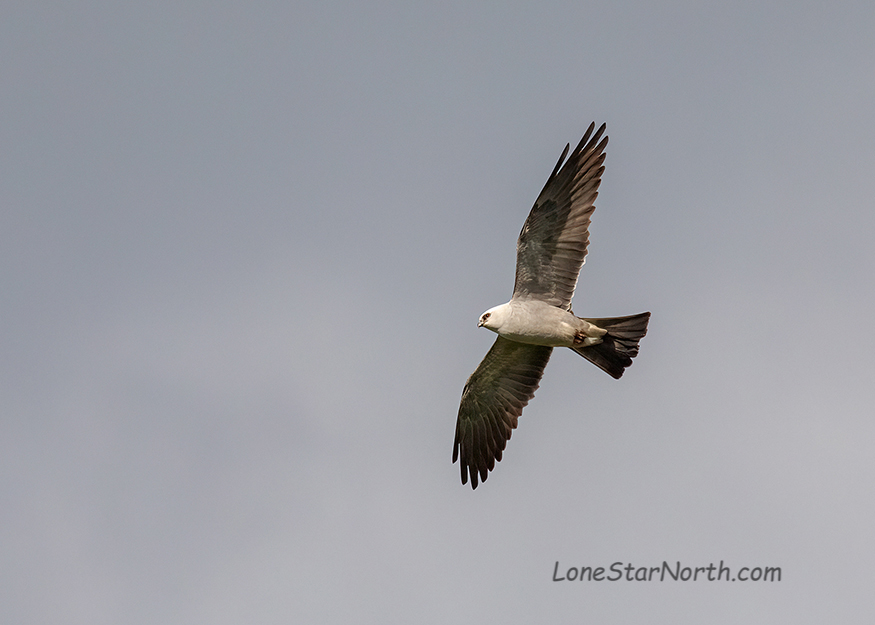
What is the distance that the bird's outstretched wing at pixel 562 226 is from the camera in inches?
657

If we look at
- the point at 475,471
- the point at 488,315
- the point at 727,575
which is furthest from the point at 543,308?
the point at 727,575

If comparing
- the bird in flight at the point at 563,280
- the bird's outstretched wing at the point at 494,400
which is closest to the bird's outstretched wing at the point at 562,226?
the bird in flight at the point at 563,280

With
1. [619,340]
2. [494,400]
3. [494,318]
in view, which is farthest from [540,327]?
[494,400]

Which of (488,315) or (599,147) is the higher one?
(599,147)

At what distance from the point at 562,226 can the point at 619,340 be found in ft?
7.59

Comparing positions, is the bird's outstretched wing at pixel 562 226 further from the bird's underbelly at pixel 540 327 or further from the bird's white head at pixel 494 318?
the bird's white head at pixel 494 318

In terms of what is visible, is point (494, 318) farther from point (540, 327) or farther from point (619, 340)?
point (619, 340)

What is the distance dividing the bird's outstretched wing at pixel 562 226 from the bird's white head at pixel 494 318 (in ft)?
2.22

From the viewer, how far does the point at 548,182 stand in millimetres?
16719

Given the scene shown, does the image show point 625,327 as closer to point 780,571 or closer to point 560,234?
point 560,234

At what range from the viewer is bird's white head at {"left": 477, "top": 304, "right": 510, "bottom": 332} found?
16.8 m

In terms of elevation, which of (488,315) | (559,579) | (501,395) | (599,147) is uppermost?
(599,147)

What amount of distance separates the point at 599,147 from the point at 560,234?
5.71ft

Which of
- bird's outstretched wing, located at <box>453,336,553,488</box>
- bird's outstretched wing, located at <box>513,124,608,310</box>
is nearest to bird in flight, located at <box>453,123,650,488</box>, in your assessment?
bird's outstretched wing, located at <box>513,124,608,310</box>
